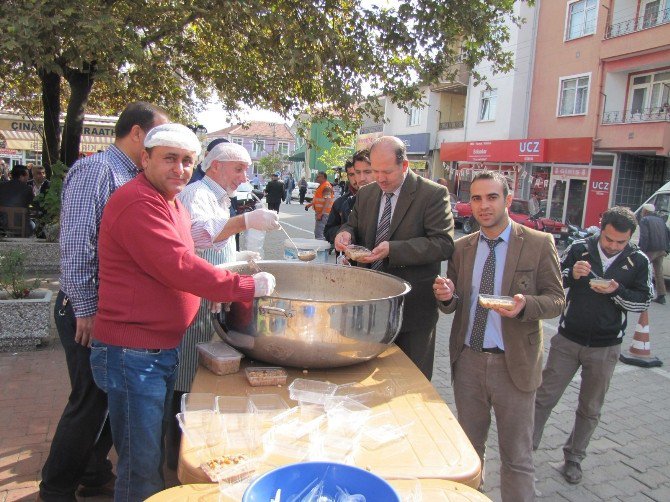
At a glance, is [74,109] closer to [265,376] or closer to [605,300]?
[265,376]

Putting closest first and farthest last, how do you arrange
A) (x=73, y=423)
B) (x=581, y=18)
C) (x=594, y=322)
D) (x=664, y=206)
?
1. (x=73, y=423)
2. (x=594, y=322)
3. (x=664, y=206)
4. (x=581, y=18)

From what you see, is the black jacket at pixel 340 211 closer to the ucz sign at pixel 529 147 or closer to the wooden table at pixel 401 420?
the wooden table at pixel 401 420

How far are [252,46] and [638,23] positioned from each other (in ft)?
50.0

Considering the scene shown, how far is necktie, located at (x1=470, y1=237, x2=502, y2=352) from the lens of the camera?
2.57m

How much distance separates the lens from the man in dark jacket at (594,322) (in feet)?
10.7

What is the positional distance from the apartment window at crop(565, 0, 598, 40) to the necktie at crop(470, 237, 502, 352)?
19.8m

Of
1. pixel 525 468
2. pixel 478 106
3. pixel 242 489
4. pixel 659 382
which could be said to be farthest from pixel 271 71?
pixel 478 106

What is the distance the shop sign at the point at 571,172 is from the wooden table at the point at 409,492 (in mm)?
19870

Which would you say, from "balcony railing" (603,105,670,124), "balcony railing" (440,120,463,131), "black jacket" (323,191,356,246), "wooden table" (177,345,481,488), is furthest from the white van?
"balcony railing" (440,120,463,131)

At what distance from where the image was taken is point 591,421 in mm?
3270

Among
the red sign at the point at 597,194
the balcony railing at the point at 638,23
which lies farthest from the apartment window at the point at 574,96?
the red sign at the point at 597,194

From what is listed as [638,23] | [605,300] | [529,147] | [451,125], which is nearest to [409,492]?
[605,300]

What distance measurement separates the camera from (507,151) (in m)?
21.6

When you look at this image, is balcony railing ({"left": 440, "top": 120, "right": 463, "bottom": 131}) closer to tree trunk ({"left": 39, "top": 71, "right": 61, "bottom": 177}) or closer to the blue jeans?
tree trunk ({"left": 39, "top": 71, "right": 61, "bottom": 177})
